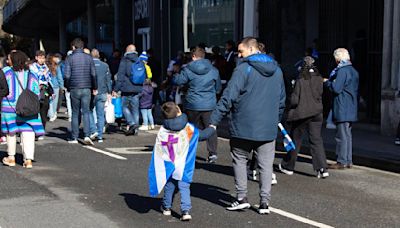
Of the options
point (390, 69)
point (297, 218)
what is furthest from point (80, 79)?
point (297, 218)

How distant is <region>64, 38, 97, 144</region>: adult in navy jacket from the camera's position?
43.5 ft

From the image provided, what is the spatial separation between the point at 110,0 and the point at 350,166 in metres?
23.7

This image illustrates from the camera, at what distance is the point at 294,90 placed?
33.2ft

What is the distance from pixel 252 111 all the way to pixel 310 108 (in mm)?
2639

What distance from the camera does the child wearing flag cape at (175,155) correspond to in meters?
7.33

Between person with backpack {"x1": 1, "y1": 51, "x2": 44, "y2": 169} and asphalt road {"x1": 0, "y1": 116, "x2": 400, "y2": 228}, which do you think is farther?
person with backpack {"x1": 1, "y1": 51, "x2": 44, "y2": 169}

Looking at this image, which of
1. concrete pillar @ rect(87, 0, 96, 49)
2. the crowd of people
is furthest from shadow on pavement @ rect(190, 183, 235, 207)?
concrete pillar @ rect(87, 0, 96, 49)

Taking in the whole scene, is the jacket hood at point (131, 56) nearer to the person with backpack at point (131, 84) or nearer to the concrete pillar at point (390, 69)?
the person with backpack at point (131, 84)

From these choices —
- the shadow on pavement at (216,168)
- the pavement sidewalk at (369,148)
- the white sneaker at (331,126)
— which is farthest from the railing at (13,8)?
the shadow on pavement at (216,168)

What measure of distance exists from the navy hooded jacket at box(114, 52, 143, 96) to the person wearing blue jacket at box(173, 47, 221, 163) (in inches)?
166

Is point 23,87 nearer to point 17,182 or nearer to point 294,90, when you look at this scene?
point 17,182

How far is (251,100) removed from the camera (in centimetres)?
764

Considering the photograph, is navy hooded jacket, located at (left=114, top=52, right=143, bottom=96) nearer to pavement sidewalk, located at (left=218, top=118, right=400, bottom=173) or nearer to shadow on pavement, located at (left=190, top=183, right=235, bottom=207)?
pavement sidewalk, located at (left=218, top=118, right=400, bottom=173)

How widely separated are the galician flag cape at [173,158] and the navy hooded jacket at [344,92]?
3.88 metres
